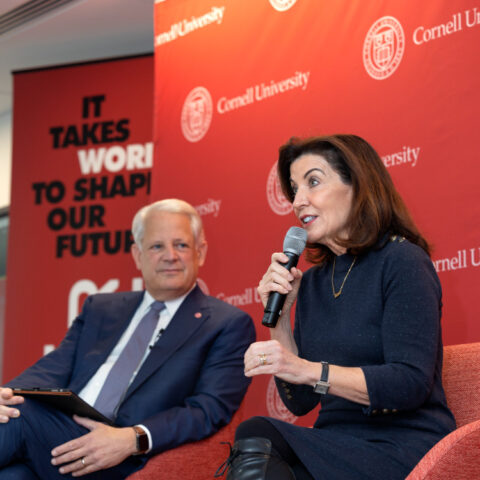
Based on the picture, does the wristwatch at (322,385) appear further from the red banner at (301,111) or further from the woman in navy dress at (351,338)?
the red banner at (301,111)

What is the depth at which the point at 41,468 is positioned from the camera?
272cm

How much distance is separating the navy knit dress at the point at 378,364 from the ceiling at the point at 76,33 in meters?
3.78

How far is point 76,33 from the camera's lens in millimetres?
5930

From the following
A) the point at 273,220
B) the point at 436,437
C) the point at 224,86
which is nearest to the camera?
the point at 436,437

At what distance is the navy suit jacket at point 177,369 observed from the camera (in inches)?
110

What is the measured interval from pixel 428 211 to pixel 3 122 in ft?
17.5

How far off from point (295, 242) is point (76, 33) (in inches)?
167

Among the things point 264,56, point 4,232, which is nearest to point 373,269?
point 264,56

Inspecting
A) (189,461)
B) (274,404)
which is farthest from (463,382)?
(274,404)

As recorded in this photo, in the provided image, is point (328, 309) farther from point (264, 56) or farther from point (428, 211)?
point (264, 56)

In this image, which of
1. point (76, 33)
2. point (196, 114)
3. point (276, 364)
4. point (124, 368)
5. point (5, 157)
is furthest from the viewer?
point (5, 157)

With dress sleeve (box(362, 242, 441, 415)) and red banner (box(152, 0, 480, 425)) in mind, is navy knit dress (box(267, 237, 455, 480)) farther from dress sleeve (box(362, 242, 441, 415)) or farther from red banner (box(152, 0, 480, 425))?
red banner (box(152, 0, 480, 425))

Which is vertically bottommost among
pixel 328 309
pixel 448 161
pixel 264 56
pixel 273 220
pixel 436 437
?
pixel 436 437

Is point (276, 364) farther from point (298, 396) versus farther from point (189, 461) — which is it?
point (189, 461)
